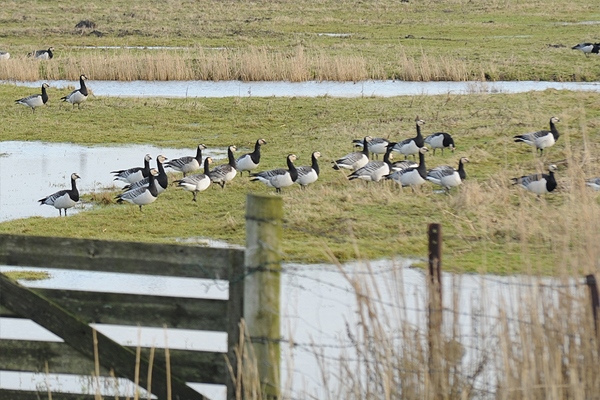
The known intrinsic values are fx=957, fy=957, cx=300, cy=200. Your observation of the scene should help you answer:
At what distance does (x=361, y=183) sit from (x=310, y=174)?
1.04 metres

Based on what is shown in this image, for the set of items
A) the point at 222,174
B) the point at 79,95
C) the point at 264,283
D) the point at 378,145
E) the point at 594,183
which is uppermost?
the point at 79,95

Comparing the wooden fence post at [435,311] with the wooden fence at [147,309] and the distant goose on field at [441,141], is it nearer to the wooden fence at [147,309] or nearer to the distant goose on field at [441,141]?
the wooden fence at [147,309]

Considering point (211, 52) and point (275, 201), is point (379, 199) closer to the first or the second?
point (275, 201)

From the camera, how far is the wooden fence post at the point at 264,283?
5.40 metres

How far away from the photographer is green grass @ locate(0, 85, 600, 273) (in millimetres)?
11648

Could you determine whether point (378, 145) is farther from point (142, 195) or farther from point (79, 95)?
point (79, 95)

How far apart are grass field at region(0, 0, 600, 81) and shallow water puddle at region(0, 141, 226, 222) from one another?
11.7m

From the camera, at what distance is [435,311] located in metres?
5.61

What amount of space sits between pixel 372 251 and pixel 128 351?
7592mm

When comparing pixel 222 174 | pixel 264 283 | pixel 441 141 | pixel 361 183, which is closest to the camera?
pixel 264 283

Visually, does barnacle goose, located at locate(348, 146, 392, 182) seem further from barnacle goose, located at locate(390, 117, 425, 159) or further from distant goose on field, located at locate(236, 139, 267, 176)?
distant goose on field, located at locate(236, 139, 267, 176)

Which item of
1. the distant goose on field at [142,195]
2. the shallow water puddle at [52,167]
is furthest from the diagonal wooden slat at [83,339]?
the shallow water puddle at [52,167]

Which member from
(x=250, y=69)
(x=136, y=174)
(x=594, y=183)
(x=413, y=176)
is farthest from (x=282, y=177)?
(x=250, y=69)

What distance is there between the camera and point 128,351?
5789mm
